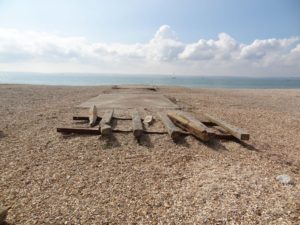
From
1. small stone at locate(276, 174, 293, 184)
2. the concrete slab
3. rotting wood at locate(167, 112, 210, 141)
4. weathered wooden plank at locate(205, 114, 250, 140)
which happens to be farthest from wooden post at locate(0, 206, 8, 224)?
the concrete slab

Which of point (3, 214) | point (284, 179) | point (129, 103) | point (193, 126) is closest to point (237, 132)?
point (193, 126)

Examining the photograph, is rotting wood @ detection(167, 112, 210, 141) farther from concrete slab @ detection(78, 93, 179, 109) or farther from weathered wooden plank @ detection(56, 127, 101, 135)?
concrete slab @ detection(78, 93, 179, 109)

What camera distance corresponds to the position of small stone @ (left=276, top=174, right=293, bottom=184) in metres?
4.75

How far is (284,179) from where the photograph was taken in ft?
15.8

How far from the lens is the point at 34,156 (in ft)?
18.8

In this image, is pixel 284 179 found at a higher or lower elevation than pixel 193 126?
lower

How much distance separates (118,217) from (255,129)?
6741 mm

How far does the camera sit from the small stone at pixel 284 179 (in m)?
4.75

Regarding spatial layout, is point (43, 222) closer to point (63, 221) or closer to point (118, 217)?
point (63, 221)

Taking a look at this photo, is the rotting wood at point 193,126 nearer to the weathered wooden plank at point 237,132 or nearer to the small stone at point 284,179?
the weathered wooden plank at point 237,132

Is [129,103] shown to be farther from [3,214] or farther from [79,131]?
[3,214]

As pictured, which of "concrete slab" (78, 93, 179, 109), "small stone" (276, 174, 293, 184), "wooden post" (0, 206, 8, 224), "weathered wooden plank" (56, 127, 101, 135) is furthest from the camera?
"concrete slab" (78, 93, 179, 109)

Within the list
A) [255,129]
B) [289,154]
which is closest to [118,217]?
[289,154]

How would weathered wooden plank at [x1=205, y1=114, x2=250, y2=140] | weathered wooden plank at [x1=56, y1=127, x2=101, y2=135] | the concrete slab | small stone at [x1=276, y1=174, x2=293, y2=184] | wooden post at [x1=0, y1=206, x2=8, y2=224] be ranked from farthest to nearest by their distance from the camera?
the concrete slab < weathered wooden plank at [x1=56, y1=127, x2=101, y2=135] < weathered wooden plank at [x1=205, y1=114, x2=250, y2=140] < small stone at [x1=276, y1=174, x2=293, y2=184] < wooden post at [x1=0, y1=206, x2=8, y2=224]
